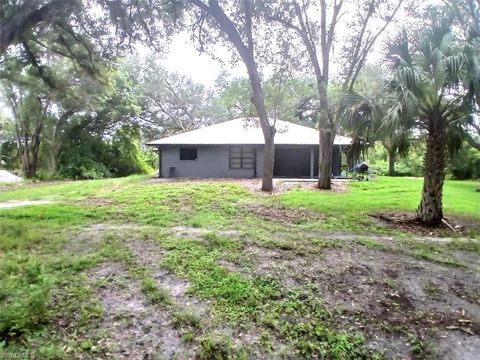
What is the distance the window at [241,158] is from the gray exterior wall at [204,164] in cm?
28

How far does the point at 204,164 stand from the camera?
22.1 m

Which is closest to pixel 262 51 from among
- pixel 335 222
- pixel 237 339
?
pixel 335 222

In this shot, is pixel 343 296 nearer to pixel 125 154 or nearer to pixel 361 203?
pixel 361 203

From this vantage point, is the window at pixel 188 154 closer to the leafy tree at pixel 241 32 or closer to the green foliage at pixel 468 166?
the leafy tree at pixel 241 32

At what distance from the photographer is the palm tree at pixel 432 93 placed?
8.03 metres

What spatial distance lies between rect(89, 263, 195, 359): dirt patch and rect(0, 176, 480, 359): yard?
0.01 metres

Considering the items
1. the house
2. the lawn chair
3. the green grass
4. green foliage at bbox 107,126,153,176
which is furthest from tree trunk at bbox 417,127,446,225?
green foliage at bbox 107,126,153,176

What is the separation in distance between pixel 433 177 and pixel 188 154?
50.1 feet

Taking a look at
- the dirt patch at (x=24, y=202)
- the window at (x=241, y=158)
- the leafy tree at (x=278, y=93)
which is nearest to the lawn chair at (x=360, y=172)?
the window at (x=241, y=158)

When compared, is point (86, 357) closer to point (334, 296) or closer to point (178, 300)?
point (178, 300)

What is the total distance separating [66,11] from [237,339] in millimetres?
10737

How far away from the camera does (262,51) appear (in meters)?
15.1

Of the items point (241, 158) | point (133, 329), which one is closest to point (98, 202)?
point (133, 329)

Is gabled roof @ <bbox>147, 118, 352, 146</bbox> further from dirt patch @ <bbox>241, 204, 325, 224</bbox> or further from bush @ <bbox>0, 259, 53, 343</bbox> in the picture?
bush @ <bbox>0, 259, 53, 343</bbox>
